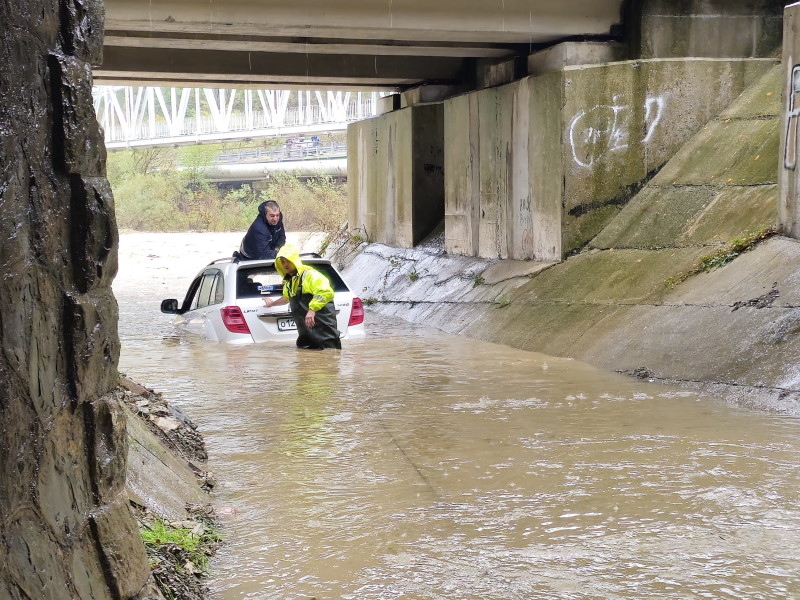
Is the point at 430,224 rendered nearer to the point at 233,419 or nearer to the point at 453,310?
the point at 453,310

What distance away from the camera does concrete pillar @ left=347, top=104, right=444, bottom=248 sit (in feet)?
68.0

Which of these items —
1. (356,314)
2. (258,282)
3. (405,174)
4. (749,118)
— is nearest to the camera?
(258,282)

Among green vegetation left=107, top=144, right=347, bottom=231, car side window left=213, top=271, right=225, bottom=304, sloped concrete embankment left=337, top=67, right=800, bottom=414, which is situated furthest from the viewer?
green vegetation left=107, top=144, right=347, bottom=231

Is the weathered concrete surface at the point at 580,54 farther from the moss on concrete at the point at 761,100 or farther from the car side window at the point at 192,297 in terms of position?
the car side window at the point at 192,297

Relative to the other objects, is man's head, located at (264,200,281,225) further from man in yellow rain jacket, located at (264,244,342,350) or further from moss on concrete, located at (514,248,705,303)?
moss on concrete, located at (514,248,705,303)

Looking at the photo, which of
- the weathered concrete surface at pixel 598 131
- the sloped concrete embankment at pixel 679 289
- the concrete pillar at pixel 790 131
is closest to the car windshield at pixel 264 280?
the sloped concrete embankment at pixel 679 289

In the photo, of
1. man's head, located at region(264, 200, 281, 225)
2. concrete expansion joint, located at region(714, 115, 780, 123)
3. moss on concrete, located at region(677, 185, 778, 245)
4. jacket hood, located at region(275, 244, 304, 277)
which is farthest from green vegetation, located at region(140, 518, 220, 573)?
concrete expansion joint, located at region(714, 115, 780, 123)

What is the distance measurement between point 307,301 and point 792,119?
18.7 ft

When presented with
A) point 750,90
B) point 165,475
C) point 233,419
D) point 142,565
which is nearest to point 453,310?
point 750,90

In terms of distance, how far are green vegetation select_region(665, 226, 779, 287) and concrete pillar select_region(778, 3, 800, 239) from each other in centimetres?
31

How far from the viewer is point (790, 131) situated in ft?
36.5

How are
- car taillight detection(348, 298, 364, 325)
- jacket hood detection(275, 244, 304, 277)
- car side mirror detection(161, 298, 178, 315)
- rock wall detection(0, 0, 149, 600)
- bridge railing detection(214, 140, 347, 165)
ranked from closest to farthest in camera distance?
1. rock wall detection(0, 0, 149, 600)
2. jacket hood detection(275, 244, 304, 277)
3. car taillight detection(348, 298, 364, 325)
4. car side mirror detection(161, 298, 178, 315)
5. bridge railing detection(214, 140, 347, 165)

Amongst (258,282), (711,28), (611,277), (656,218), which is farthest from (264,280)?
(711,28)

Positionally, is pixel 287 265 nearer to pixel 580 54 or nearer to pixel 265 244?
pixel 265 244
